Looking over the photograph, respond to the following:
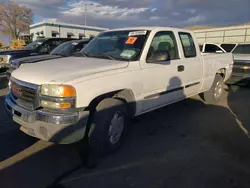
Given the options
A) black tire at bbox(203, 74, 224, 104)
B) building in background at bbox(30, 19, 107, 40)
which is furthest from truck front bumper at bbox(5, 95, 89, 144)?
building in background at bbox(30, 19, 107, 40)

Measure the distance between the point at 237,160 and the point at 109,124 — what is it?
1.97 metres

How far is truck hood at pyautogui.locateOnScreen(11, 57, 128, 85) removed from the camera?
10.1 ft

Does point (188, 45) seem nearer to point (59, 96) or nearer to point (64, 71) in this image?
point (64, 71)

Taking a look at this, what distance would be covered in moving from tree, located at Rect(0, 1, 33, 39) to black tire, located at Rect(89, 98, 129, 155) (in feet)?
212

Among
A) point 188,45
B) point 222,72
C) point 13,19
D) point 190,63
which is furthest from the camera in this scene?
point 13,19

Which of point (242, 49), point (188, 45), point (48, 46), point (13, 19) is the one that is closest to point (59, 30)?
point (13, 19)

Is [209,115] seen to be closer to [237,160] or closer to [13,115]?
[237,160]

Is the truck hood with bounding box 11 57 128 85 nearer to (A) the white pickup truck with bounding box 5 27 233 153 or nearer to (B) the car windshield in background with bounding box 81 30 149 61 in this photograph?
(A) the white pickup truck with bounding box 5 27 233 153

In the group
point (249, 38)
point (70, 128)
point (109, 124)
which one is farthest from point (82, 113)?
point (249, 38)

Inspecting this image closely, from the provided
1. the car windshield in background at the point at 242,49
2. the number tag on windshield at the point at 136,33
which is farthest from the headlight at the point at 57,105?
the car windshield in background at the point at 242,49

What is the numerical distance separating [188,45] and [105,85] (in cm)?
268

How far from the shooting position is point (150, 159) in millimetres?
3559

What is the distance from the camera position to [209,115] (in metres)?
5.66

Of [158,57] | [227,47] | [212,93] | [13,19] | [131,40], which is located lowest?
[212,93]
